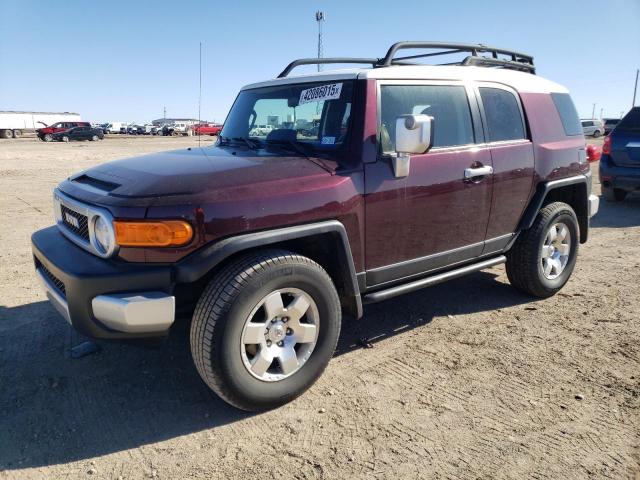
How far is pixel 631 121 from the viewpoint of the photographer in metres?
8.98

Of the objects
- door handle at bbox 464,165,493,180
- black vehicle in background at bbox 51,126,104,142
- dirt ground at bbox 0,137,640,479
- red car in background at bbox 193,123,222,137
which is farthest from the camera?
black vehicle in background at bbox 51,126,104,142

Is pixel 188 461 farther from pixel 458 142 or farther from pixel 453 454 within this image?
pixel 458 142

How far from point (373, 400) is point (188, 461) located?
112 cm

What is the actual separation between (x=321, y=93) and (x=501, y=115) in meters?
1.63

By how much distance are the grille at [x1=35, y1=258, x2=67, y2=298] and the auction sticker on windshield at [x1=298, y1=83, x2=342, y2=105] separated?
78.7 inches

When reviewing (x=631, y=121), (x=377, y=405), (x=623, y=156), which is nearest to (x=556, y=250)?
(x=377, y=405)

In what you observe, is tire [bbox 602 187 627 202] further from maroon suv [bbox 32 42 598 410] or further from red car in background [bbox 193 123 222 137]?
red car in background [bbox 193 123 222 137]

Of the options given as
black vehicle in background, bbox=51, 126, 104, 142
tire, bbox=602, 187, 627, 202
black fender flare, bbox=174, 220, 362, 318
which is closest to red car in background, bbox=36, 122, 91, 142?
black vehicle in background, bbox=51, 126, 104, 142

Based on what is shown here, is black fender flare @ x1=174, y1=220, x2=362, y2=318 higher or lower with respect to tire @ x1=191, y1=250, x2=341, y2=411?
higher

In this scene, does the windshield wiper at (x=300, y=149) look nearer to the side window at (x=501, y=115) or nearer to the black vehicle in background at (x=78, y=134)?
the side window at (x=501, y=115)

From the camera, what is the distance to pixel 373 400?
9.82 ft

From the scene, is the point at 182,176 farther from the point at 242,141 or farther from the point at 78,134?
the point at 78,134

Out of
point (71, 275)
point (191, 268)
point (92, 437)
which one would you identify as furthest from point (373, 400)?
point (71, 275)

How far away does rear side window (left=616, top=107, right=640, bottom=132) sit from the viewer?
29.0 ft
